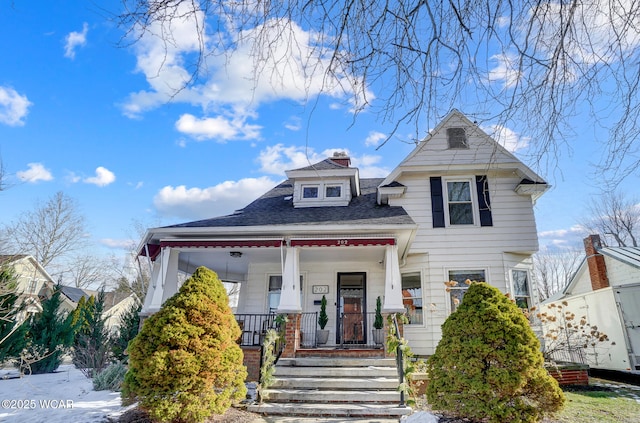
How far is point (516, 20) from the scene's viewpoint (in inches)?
94.2

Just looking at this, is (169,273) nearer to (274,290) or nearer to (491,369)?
(274,290)

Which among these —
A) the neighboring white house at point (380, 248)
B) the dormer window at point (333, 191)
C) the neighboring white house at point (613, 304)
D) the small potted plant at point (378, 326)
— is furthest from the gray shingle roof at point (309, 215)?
the neighboring white house at point (613, 304)

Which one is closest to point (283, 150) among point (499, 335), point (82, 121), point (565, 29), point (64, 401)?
point (565, 29)

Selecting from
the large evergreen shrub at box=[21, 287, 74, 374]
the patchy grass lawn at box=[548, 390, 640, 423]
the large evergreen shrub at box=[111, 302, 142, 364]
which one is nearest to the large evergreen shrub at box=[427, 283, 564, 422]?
the patchy grass lawn at box=[548, 390, 640, 423]

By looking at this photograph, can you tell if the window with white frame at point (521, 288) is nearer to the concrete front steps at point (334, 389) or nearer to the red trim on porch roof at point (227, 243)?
the concrete front steps at point (334, 389)

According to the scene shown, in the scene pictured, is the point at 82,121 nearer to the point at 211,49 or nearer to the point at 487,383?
the point at 211,49

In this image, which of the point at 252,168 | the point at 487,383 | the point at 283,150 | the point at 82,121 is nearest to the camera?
the point at 283,150

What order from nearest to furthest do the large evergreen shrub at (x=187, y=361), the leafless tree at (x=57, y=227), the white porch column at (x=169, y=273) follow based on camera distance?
the large evergreen shrub at (x=187, y=361) < the white porch column at (x=169, y=273) < the leafless tree at (x=57, y=227)

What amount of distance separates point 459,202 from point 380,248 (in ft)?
11.4

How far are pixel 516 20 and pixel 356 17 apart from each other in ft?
3.42

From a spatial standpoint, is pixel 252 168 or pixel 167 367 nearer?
pixel 252 168

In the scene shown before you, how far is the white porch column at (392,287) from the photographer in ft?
27.3

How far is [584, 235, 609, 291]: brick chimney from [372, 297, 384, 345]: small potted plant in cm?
999

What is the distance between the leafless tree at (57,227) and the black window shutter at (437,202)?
23738 mm
